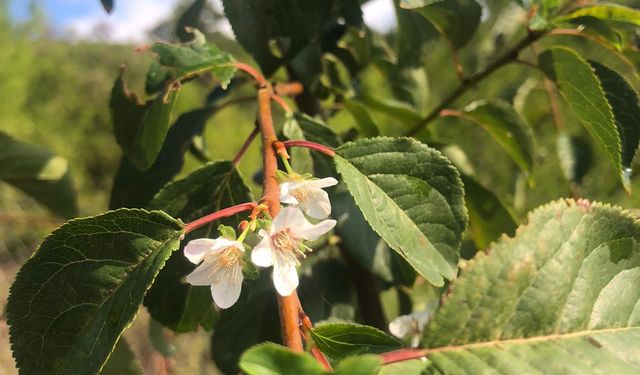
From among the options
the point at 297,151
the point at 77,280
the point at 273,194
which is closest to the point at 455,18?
the point at 297,151

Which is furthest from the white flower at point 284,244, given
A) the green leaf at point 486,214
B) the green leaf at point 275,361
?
the green leaf at point 486,214

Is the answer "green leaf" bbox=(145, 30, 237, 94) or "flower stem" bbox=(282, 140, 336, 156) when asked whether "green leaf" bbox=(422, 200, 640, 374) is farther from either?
"green leaf" bbox=(145, 30, 237, 94)

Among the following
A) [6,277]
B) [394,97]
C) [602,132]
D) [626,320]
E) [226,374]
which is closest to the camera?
[626,320]

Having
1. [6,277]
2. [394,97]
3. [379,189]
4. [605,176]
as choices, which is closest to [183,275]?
[379,189]

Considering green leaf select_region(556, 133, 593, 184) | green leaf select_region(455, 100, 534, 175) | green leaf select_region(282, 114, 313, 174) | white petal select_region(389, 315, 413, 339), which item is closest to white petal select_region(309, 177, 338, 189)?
green leaf select_region(282, 114, 313, 174)

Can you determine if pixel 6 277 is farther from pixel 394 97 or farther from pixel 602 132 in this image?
pixel 602 132
